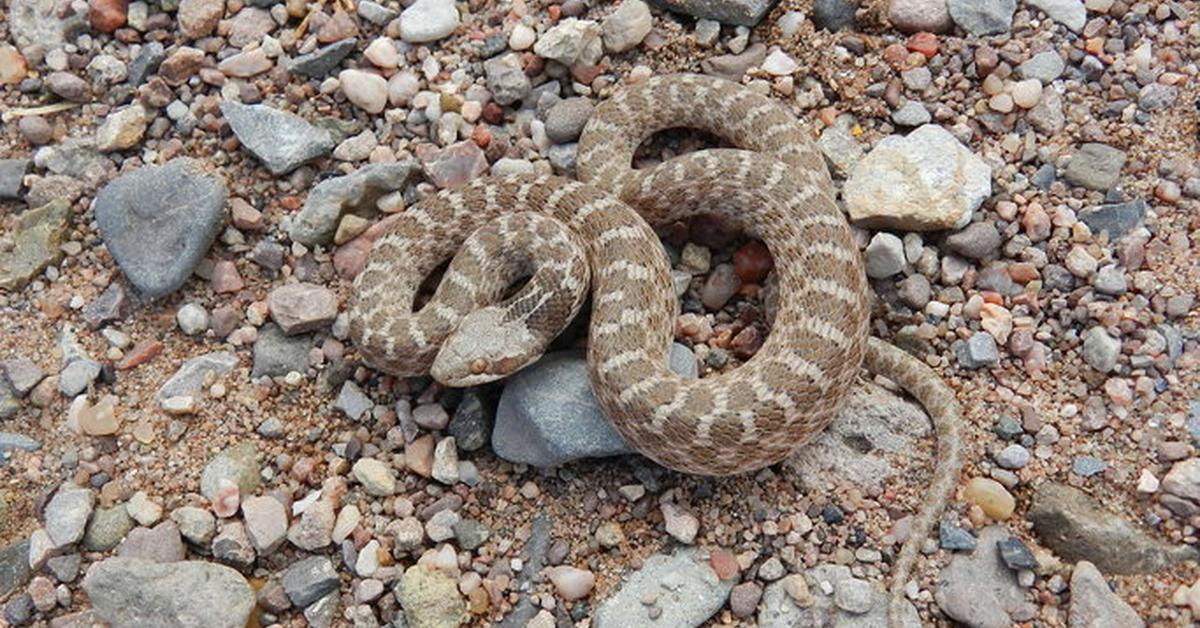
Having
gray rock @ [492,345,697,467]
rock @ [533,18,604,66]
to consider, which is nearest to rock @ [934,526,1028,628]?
gray rock @ [492,345,697,467]

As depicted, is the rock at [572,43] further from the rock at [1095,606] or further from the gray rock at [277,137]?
the rock at [1095,606]

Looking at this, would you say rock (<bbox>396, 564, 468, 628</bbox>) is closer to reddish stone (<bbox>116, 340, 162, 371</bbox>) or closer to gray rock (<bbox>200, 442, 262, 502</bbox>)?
gray rock (<bbox>200, 442, 262, 502</bbox>)

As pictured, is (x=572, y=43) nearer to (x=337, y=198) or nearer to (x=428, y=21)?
(x=428, y=21)

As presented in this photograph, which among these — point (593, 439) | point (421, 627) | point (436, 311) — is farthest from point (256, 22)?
point (421, 627)

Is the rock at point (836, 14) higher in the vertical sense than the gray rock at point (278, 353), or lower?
higher

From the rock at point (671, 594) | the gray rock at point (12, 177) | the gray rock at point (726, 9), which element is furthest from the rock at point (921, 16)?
the gray rock at point (12, 177)

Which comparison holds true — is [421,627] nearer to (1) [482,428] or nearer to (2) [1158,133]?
(1) [482,428]
